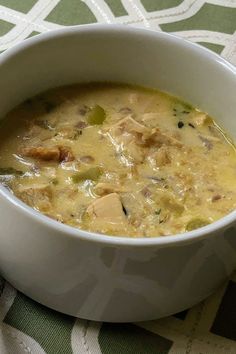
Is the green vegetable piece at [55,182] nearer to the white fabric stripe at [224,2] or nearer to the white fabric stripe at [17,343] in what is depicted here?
the white fabric stripe at [17,343]

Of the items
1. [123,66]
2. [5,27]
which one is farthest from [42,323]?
[5,27]

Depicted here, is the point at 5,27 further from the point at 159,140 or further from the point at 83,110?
the point at 159,140

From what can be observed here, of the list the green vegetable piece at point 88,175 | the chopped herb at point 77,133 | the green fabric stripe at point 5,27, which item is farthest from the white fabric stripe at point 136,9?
the green vegetable piece at point 88,175

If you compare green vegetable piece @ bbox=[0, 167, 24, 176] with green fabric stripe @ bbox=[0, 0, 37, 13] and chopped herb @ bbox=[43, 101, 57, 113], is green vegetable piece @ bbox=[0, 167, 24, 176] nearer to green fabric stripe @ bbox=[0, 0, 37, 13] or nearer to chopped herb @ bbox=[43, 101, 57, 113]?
chopped herb @ bbox=[43, 101, 57, 113]

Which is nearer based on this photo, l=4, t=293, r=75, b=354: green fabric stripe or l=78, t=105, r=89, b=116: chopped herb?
l=4, t=293, r=75, b=354: green fabric stripe

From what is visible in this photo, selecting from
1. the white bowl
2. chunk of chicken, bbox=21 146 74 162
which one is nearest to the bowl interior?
the white bowl

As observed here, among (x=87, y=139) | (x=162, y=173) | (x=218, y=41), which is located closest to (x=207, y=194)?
(x=162, y=173)
